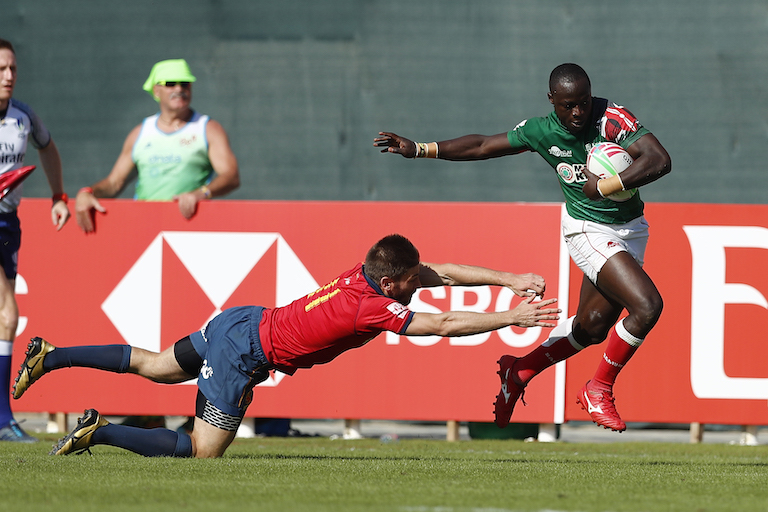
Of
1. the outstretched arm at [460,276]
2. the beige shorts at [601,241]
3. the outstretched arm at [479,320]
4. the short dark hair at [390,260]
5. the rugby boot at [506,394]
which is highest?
the beige shorts at [601,241]

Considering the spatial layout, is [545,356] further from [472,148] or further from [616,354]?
[472,148]

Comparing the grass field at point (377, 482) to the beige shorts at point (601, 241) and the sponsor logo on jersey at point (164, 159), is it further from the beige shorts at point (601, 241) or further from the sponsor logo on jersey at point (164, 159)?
the sponsor logo on jersey at point (164, 159)

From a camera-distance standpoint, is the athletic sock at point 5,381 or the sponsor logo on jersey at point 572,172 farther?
the athletic sock at point 5,381

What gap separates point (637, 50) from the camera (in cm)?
944

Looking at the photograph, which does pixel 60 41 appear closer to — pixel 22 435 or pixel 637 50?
pixel 22 435

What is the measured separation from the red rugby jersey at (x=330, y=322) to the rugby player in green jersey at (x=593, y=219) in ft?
3.40

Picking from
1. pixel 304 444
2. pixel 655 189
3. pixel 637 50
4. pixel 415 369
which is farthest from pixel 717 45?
pixel 304 444

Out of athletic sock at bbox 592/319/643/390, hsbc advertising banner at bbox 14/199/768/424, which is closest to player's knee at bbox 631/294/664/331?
athletic sock at bbox 592/319/643/390

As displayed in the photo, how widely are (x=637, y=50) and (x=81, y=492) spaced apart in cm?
691

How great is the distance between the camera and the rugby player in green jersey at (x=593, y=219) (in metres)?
5.67

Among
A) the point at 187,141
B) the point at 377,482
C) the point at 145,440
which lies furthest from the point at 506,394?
the point at 187,141

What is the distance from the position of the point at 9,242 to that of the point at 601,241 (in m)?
4.11

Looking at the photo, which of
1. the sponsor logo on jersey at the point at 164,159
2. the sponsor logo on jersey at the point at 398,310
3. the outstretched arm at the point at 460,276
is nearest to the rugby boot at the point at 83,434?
the sponsor logo on jersey at the point at 398,310

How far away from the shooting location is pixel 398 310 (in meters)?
5.12
